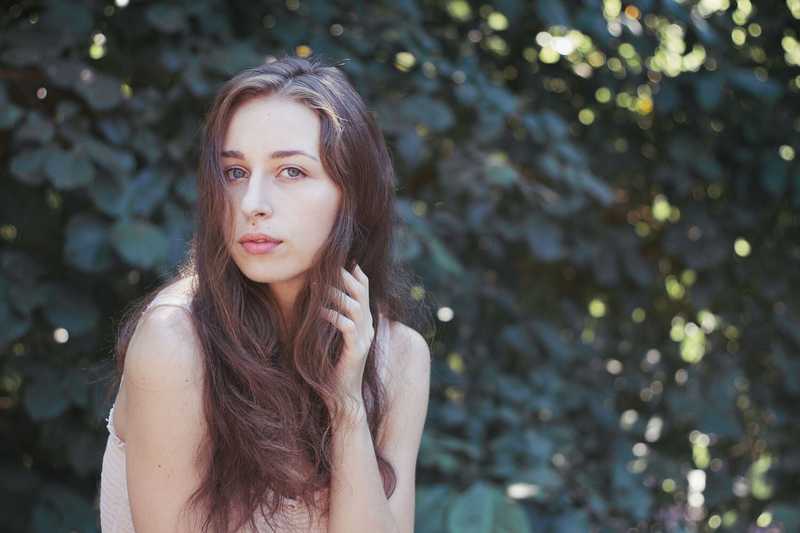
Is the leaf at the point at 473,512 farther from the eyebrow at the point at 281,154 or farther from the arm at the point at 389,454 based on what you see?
the eyebrow at the point at 281,154

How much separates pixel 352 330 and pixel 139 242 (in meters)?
0.67

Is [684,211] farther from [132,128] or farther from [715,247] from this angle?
[132,128]

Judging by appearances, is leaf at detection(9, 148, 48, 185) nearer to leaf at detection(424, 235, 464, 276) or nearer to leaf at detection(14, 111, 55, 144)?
leaf at detection(14, 111, 55, 144)

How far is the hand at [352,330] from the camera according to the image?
1.54 m

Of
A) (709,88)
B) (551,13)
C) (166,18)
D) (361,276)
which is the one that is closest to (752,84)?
(709,88)

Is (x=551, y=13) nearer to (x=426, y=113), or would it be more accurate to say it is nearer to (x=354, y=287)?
(x=426, y=113)

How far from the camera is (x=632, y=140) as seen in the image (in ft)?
10.2

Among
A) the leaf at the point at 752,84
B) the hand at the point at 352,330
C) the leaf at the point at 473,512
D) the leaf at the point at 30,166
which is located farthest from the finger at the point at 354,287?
the leaf at the point at 752,84

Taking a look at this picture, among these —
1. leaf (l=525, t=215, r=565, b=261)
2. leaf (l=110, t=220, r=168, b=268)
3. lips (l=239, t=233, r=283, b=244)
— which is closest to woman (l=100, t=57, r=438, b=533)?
lips (l=239, t=233, r=283, b=244)

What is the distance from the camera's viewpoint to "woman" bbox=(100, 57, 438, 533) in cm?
149

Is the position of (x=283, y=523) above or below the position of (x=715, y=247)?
above

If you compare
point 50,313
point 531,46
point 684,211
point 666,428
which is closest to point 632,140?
point 684,211

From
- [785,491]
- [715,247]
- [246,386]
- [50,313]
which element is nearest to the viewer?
[246,386]

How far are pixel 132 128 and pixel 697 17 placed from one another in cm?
147
